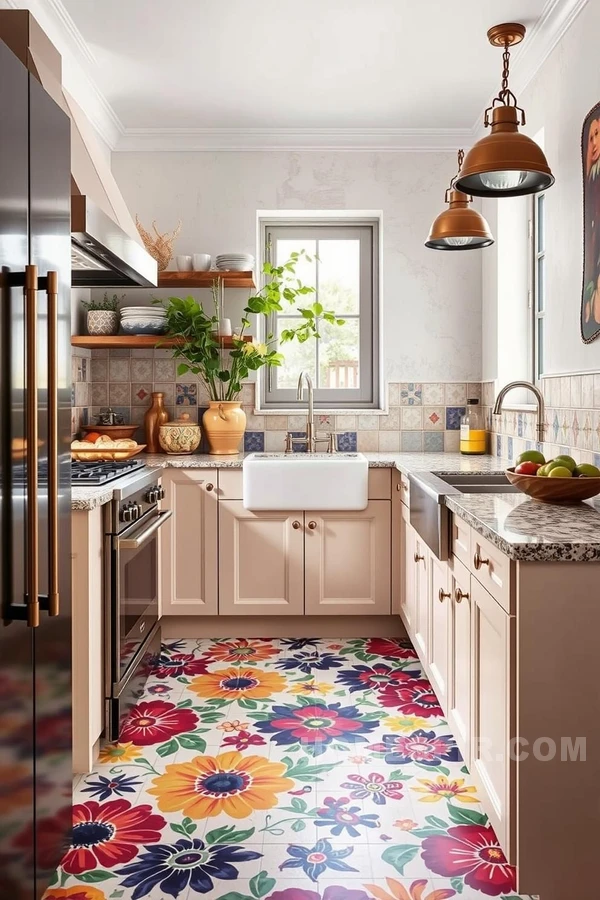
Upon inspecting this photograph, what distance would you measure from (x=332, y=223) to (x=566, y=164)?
174 cm

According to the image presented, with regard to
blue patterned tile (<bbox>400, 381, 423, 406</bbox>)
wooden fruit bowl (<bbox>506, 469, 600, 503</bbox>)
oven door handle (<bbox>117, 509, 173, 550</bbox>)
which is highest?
blue patterned tile (<bbox>400, 381, 423, 406</bbox>)

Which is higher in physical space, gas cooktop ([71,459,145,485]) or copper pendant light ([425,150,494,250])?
copper pendant light ([425,150,494,250])

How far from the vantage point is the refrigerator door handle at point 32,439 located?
4.80ft

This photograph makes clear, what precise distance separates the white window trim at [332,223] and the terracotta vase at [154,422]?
53cm

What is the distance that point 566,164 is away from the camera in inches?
115

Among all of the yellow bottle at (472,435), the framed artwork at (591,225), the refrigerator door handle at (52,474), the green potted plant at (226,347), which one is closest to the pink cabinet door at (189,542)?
the green potted plant at (226,347)

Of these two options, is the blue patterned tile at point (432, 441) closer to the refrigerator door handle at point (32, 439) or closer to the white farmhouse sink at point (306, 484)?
the white farmhouse sink at point (306, 484)

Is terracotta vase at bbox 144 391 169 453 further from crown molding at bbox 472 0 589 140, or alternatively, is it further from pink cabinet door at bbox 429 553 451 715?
crown molding at bbox 472 0 589 140

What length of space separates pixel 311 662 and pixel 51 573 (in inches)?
82.8

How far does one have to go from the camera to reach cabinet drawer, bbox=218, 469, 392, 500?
3740 mm

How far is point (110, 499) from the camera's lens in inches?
99.7

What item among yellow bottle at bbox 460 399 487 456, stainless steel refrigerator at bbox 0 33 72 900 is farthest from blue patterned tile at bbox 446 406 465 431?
stainless steel refrigerator at bbox 0 33 72 900

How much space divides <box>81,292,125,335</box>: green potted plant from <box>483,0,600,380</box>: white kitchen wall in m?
2.25

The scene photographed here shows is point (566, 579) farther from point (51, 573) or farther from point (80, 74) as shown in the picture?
point (80, 74)
